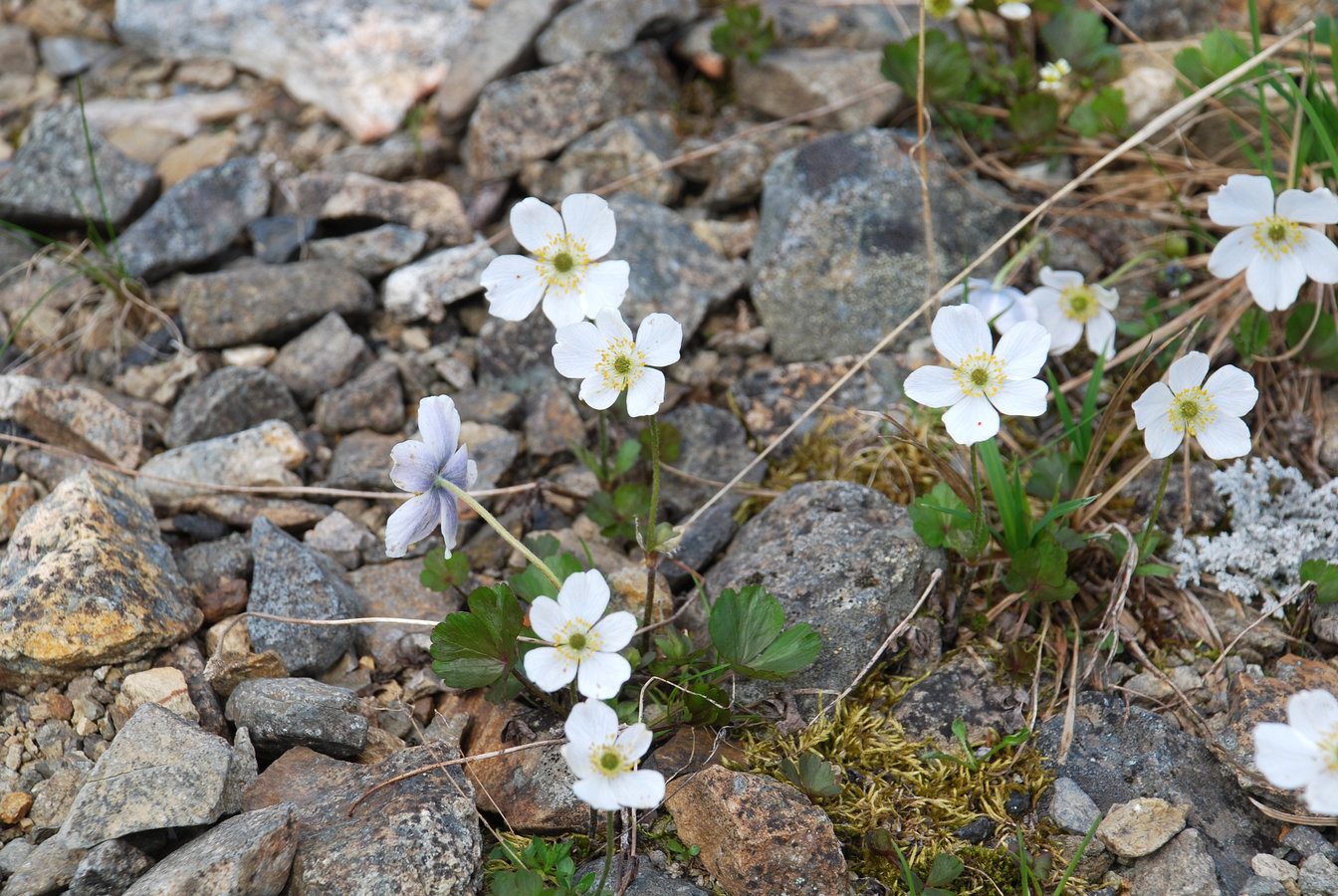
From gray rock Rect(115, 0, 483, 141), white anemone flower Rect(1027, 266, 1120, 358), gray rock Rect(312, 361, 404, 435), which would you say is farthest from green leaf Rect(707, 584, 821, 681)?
gray rock Rect(115, 0, 483, 141)

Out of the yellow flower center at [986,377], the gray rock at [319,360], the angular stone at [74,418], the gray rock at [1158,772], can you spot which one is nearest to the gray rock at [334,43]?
the gray rock at [319,360]

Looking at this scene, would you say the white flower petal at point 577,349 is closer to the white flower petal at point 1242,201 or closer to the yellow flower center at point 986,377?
the yellow flower center at point 986,377

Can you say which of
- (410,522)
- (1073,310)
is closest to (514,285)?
(410,522)

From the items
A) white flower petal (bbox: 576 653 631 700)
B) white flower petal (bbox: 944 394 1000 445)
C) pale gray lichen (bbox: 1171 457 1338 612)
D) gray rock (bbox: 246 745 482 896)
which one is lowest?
pale gray lichen (bbox: 1171 457 1338 612)

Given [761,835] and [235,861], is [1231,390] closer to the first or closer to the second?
[761,835]

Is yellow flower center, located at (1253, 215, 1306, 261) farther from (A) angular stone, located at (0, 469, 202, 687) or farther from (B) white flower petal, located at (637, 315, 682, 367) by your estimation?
(A) angular stone, located at (0, 469, 202, 687)

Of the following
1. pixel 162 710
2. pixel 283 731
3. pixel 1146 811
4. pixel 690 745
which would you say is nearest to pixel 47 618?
pixel 162 710

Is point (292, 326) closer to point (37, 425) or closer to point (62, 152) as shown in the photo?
point (37, 425)
